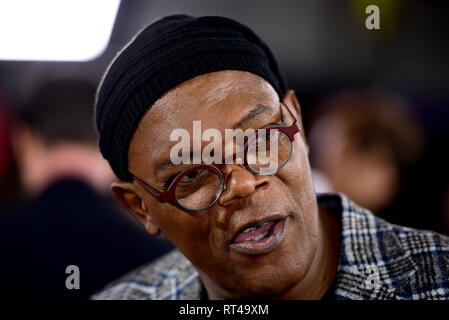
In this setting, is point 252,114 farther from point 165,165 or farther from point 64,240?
point 64,240

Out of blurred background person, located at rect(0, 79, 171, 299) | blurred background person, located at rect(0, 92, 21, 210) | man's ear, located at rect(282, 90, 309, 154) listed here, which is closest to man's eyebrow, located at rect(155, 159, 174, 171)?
man's ear, located at rect(282, 90, 309, 154)

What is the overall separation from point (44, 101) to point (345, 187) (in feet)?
5.70

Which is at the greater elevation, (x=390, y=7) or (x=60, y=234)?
(x=390, y=7)

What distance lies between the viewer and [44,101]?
8.29 ft

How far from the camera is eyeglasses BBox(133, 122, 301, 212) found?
4.45ft

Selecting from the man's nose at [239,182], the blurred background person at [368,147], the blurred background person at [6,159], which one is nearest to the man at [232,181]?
the man's nose at [239,182]

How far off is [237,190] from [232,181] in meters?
0.03

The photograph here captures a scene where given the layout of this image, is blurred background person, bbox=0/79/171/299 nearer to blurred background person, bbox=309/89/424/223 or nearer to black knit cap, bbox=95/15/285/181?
black knit cap, bbox=95/15/285/181

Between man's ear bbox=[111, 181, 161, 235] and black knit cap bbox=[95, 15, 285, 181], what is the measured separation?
45 mm

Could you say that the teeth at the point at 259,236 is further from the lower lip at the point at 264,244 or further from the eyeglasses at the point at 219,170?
the eyeglasses at the point at 219,170

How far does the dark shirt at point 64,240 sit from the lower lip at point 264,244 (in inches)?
50.2

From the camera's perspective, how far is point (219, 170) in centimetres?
135
